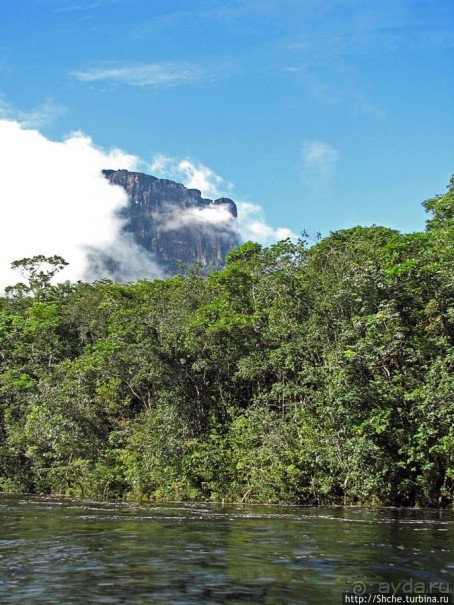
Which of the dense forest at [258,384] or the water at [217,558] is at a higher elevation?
the dense forest at [258,384]

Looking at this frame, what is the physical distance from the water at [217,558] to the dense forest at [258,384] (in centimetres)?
444

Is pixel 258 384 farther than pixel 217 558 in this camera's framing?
Yes

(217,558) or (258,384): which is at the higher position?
(258,384)

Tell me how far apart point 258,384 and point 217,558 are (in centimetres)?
2036

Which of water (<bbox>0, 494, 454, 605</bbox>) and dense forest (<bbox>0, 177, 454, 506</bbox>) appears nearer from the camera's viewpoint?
water (<bbox>0, 494, 454, 605</bbox>)

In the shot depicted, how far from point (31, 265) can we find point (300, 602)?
173 ft

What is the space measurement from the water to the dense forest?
14.6 ft

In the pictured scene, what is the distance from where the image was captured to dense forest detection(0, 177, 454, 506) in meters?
23.2

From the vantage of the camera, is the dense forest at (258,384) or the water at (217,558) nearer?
the water at (217,558)

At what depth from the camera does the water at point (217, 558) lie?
8438mm

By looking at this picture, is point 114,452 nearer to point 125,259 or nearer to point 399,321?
point 399,321

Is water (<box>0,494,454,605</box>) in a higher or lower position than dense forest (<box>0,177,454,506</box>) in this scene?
lower

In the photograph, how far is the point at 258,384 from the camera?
31.6m

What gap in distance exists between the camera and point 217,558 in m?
11.3
